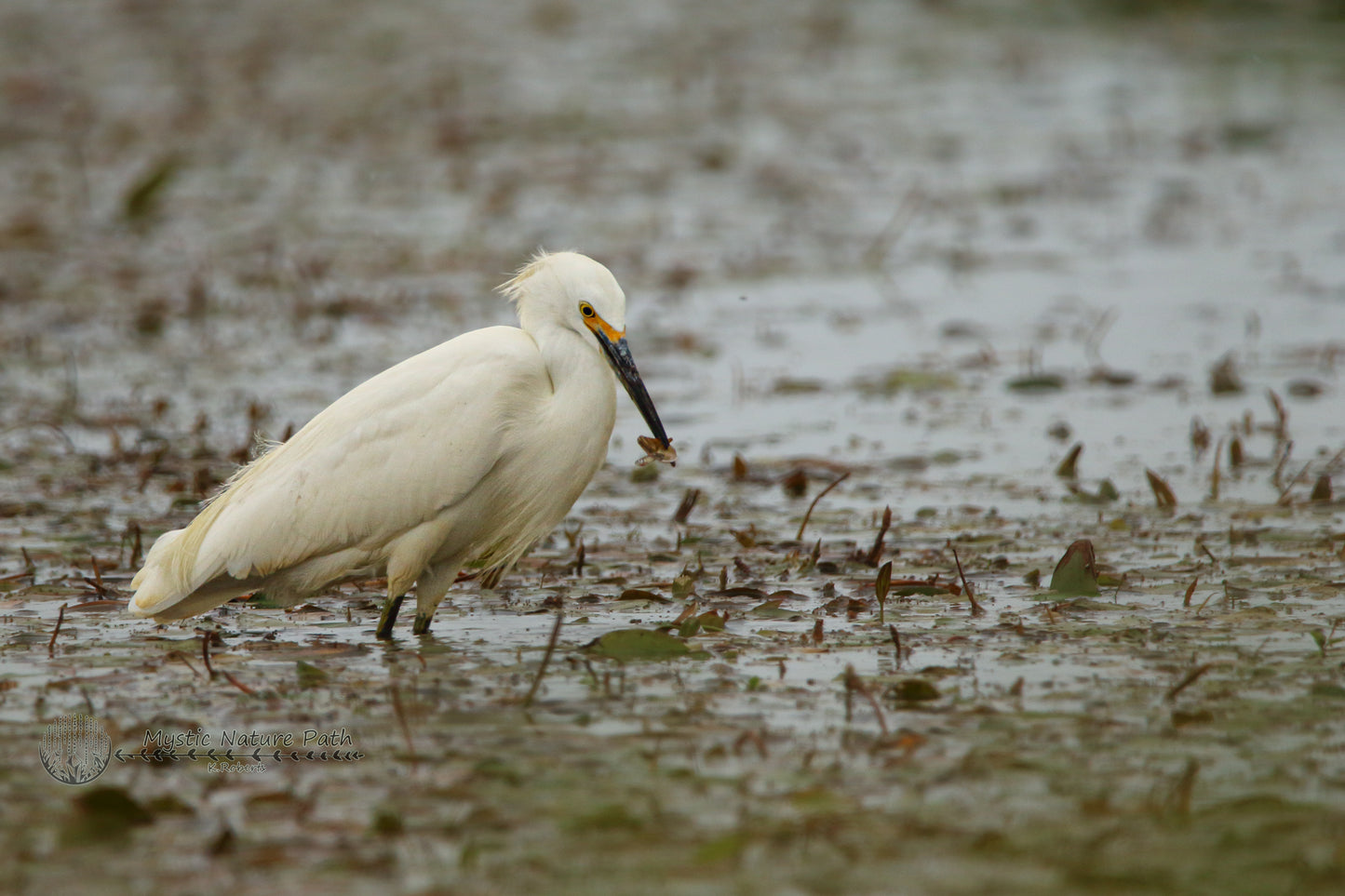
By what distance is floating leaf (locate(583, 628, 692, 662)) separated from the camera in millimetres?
4801

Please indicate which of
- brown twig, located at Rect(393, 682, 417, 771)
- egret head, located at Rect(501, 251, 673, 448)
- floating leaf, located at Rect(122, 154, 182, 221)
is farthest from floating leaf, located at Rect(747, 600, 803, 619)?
floating leaf, located at Rect(122, 154, 182, 221)

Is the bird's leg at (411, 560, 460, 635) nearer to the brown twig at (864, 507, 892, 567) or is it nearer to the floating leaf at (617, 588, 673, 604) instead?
the floating leaf at (617, 588, 673, 604)

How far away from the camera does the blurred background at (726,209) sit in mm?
8562

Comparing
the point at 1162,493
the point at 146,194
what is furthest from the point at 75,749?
the point at 146,194

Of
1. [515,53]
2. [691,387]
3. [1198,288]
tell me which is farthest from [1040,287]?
[515,53]

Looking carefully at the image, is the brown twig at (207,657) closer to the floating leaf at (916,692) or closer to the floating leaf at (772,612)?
the floating leaf at (772,612)

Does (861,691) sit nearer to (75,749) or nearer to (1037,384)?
(75,749)

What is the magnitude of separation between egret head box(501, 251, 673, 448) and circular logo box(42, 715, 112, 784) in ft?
5.83

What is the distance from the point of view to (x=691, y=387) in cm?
890

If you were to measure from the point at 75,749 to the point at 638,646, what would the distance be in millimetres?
1518

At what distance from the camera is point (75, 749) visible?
4082 millimetres

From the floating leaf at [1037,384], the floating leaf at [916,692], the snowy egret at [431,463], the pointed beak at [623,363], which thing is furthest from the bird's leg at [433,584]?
the floating leaf at [1037,384]

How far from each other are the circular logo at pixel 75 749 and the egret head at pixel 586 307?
1778mm

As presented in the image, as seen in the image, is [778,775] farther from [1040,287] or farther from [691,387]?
[1040,287]
